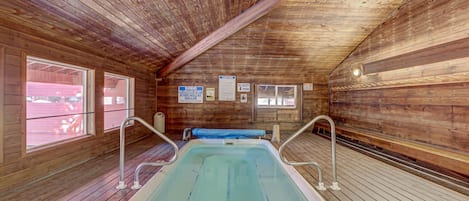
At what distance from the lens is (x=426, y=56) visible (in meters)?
3.49

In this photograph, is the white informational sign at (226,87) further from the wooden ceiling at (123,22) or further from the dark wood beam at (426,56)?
the dark wood beam at (426,56)

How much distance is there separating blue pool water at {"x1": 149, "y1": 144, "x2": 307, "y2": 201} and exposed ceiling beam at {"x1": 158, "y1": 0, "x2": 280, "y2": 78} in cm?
232

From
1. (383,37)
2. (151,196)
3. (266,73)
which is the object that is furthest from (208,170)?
(383,37)

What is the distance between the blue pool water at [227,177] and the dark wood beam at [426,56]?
2.97 metres

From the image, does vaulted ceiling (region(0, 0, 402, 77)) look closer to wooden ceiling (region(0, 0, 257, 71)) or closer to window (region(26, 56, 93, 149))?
wooden ceiling (region(0, 0, 257, 71))

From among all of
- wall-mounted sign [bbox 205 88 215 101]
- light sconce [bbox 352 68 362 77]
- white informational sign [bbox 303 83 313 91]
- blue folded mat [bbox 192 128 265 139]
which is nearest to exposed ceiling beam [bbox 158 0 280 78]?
wall-mounted sign [bbox 205 88 215 101]

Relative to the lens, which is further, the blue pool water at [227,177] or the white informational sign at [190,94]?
the white informational sign at [190,94]

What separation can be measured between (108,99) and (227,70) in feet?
10.8

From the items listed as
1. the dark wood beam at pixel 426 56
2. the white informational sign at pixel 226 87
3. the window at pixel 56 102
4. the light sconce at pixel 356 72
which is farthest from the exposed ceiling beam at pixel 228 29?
the light sconce at pixel 356 72

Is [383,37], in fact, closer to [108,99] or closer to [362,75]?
[362,75]

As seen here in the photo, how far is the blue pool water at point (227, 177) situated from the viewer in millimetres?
2928

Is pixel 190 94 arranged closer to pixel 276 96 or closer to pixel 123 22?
pixel 276 96

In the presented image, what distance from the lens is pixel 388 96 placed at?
4445 millimetres

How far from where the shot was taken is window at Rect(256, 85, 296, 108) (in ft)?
22.4
